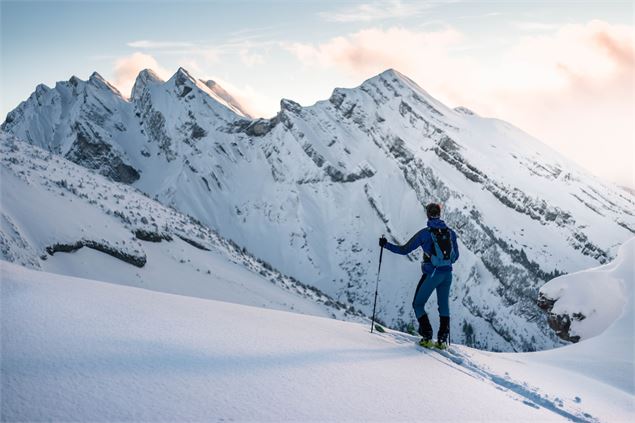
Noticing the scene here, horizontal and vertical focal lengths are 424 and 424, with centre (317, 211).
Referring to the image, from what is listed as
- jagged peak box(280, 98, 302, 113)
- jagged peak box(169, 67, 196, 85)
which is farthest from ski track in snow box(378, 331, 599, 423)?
jagged peak box(169, 67, 196, 85)

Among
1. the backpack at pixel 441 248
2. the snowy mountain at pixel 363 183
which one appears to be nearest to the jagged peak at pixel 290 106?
the snowy mountain at pixel 363 183

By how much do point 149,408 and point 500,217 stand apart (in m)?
128

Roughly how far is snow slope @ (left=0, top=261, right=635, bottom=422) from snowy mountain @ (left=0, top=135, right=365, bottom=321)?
16.6m

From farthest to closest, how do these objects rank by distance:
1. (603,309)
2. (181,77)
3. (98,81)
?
(98,81) → (181,77) → (603,309)

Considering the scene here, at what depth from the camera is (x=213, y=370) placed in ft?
11.3

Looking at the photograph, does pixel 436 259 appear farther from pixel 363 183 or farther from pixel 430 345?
pixel 363 183

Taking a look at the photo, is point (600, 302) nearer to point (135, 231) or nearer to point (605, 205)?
point (135, 231)

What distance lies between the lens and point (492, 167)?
12712 cm

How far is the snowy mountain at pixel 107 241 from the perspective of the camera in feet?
72.7

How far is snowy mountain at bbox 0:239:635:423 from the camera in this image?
269 cm

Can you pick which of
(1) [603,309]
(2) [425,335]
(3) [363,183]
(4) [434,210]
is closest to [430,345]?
(2) [425,335]

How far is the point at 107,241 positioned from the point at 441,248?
25105 millimetres

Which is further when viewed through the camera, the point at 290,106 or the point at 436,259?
the point at 290,106

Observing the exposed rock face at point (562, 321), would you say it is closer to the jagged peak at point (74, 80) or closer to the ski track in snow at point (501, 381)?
the ski track in snow at point (501, 381)
